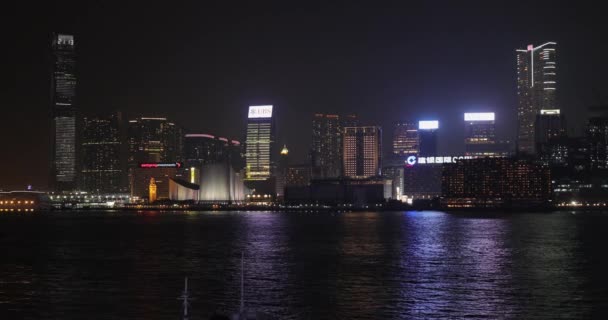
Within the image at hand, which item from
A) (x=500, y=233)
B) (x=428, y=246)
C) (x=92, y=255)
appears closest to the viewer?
(x=92, y=255)

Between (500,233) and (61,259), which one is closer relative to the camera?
(61,259)

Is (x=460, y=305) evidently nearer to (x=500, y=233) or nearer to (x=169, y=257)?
(x=169, y=257)

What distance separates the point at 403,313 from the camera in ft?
115

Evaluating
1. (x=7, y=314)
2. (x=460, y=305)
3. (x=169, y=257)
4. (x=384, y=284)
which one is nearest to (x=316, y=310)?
(x=460, y=305)

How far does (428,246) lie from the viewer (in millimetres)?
77250

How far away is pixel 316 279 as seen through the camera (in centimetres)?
4834

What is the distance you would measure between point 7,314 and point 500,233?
7636cm

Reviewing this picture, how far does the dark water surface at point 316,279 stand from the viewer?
35750mm

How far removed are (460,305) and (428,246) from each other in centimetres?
4069

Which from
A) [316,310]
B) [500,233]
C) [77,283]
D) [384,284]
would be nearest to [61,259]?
[77,283]

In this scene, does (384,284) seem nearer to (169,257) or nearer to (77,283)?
(77,283)

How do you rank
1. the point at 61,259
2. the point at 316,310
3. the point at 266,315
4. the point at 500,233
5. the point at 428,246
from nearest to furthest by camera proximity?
1. the point at 266,315
2. the point at 316,310
3. the point at 61,259
4. the point at 428,246
5. the point at 500,233

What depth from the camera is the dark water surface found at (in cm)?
3575

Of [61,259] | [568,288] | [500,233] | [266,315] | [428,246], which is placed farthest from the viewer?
[500,233]
